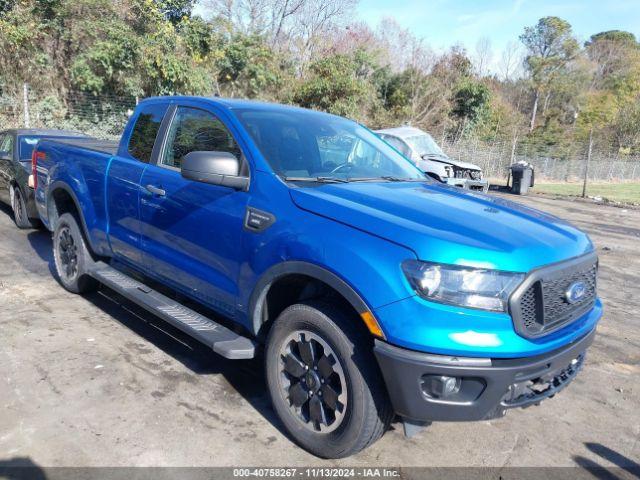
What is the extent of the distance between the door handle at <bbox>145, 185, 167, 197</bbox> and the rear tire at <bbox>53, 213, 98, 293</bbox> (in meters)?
1.35

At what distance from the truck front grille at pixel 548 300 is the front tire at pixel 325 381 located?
75 centimetres

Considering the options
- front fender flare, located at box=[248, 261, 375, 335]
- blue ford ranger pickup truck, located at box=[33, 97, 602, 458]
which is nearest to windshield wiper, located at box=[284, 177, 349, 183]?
blue ford ranger pickup truck, located at box=[33, 97, 602, 458]

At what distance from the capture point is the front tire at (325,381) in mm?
2598

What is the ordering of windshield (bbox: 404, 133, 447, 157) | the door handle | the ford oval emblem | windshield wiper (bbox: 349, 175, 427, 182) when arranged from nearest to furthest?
the ford oval emblem → windshield wiper (bbox: 349, 175, 427, 182) → the door handle → windshield (bbox: 404, 133, 447, 157)

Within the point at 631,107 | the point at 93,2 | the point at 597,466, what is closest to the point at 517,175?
the point at 93,2

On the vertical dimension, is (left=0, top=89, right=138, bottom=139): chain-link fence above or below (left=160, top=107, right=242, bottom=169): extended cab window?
above

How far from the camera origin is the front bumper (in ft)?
7.79

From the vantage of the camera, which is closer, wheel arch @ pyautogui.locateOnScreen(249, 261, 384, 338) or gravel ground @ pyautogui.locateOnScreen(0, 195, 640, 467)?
wheel arch @ pyautogui.locateOnScreen(249, 261, 384, 338)

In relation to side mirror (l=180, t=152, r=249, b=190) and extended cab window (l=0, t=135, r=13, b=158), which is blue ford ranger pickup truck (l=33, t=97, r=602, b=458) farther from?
extended cab window (l=0, t=135, r=13, b=158)

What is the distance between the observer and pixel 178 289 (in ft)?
12.8

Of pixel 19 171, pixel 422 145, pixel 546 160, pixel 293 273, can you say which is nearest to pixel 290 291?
pixel 293 273

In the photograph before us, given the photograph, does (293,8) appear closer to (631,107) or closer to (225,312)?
(631,107)

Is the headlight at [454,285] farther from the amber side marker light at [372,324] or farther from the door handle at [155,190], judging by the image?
the door handle at [155,190]

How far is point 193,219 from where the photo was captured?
3.53 metres
